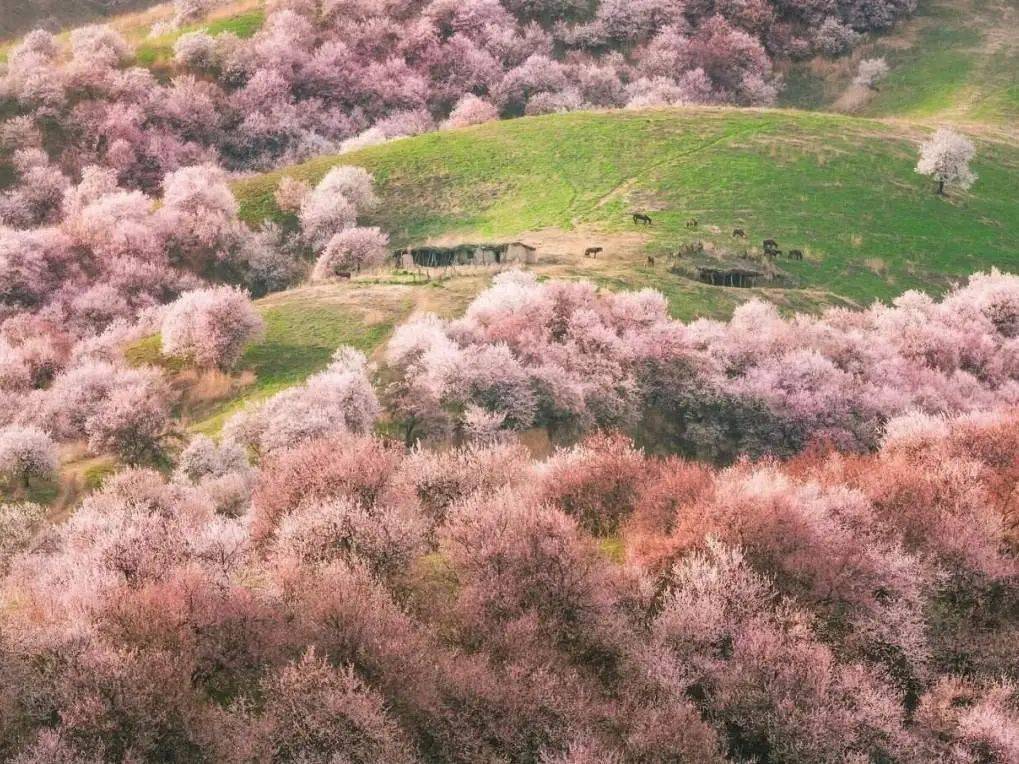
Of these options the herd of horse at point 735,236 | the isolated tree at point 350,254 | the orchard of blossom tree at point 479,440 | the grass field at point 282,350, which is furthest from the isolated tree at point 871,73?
the grass field at point 282,350

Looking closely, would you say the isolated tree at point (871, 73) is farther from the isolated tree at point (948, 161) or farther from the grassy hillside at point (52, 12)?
the grassy hillside at point (52, 12)

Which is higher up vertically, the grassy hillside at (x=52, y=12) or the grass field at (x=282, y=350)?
the grassy hillside at (x=52, y=12)

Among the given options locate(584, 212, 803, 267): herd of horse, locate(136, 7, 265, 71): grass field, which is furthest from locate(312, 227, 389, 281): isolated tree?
locate(136, 7, 265, 71): grass field

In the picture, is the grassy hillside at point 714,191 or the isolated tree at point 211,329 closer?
the isolated tree at point 211,329

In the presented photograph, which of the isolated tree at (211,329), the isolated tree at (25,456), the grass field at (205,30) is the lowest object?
the isolated tree at (25,456)

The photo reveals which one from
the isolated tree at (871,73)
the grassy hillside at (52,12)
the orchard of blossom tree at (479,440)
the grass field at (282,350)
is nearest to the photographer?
the orchard of blossom tree at (479,440)

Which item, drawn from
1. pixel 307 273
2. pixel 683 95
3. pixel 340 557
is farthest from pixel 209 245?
pixel 683 95

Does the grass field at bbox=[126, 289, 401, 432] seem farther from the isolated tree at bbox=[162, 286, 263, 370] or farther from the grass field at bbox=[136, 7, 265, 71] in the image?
the grass field at bbox=[136, 7, 265, 71]
